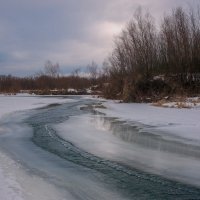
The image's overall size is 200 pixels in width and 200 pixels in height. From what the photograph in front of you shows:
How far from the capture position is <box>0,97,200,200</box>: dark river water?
6.97 metres

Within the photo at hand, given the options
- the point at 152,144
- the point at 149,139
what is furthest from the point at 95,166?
the point at 149,139

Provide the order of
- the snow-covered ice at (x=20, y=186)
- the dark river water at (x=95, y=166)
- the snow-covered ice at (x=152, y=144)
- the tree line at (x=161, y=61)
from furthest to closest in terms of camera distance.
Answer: the tree line at (x=161, y=61) → the snow-covered ice at (x=152, y=144) → the dark river water at (x=95, y=166) → the snow-covered ice at (x=20, y=186)

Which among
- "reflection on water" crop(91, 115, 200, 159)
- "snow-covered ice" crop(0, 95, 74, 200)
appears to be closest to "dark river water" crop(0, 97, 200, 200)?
"reflection on water" crop(91, 115, 200, 159)

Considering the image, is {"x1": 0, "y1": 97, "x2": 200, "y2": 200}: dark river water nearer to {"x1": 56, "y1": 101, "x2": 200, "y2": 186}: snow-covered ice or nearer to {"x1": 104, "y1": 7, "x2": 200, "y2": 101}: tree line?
{"x1": 56, "y1": 101, "x2": 200, "y2": 186}: snow-covered ice

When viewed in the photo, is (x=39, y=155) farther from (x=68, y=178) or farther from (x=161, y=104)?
(x=161, y=104)

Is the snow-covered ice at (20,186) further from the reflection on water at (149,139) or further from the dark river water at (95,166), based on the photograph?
the reflection on water at (149,139)

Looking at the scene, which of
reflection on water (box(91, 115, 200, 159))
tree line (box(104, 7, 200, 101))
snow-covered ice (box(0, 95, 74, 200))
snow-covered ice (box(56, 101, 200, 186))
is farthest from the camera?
tree line (box(104, 7, 200, 101))

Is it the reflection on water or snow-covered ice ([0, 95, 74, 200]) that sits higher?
the reflection on water

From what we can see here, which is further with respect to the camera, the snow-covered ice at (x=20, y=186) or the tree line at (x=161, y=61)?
the tree line at (x=161, y=61)

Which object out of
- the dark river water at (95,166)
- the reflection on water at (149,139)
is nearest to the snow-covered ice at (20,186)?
the dark river water at (95,166)

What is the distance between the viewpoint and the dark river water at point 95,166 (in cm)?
697

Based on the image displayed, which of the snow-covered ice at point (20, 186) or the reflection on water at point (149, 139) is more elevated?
the reflection on water at point (149, 139)

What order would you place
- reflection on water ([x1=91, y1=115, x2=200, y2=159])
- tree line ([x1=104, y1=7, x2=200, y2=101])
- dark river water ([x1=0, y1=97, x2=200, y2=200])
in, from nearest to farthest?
dark river water ([x1=0, y1=97, x2=200, y2=200]) < reflection on water ([x1=91, y1=115, x2=200, y2=159]) < tree line ([x1=104, y1=7, x2=200, y2=101])

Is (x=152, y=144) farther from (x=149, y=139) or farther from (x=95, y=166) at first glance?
(x=95, y=166)
